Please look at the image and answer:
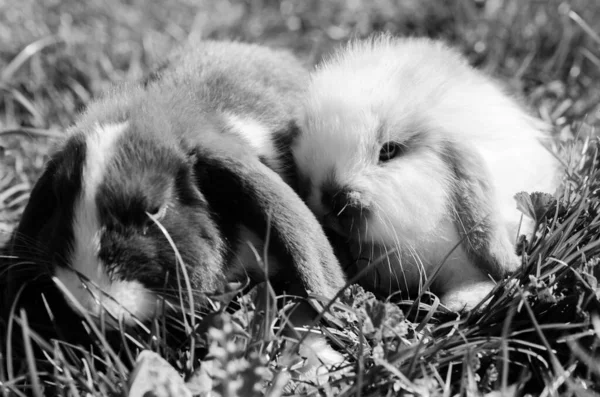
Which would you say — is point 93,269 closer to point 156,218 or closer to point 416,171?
point 156,218

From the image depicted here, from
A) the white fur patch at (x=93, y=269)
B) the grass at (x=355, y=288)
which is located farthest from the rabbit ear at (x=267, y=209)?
the white fur patch at (x=93, y=269)

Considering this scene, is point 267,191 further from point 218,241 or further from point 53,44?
point 53,44

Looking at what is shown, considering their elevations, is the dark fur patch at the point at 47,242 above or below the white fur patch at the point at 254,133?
below

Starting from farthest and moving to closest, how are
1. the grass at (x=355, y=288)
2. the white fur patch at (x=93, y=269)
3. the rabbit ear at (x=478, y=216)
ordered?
the rabbit ear at (x=478, y=216) → the white fur patch at (x=93, y=269) → the grass at (x=355, y=288)

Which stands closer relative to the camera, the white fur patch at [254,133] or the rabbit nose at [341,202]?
the rabbit nose at [341,202]

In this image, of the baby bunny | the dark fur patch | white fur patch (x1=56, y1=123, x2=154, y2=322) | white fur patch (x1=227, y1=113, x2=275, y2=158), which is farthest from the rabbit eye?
the dark fur patch

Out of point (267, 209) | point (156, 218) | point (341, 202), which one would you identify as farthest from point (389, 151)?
point (156, 218)

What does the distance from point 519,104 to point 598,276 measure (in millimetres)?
1491

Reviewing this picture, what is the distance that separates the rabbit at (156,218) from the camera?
9.64 ft

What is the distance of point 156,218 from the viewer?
9.80ft

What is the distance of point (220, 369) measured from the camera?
2.44m

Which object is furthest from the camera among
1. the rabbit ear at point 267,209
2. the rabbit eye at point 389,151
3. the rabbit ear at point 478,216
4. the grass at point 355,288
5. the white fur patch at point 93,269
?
the rabbit eye at point 389,151

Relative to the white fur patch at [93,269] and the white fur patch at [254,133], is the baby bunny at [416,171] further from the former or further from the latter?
the white fur patch at [93,269]

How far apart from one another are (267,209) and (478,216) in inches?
39.0
